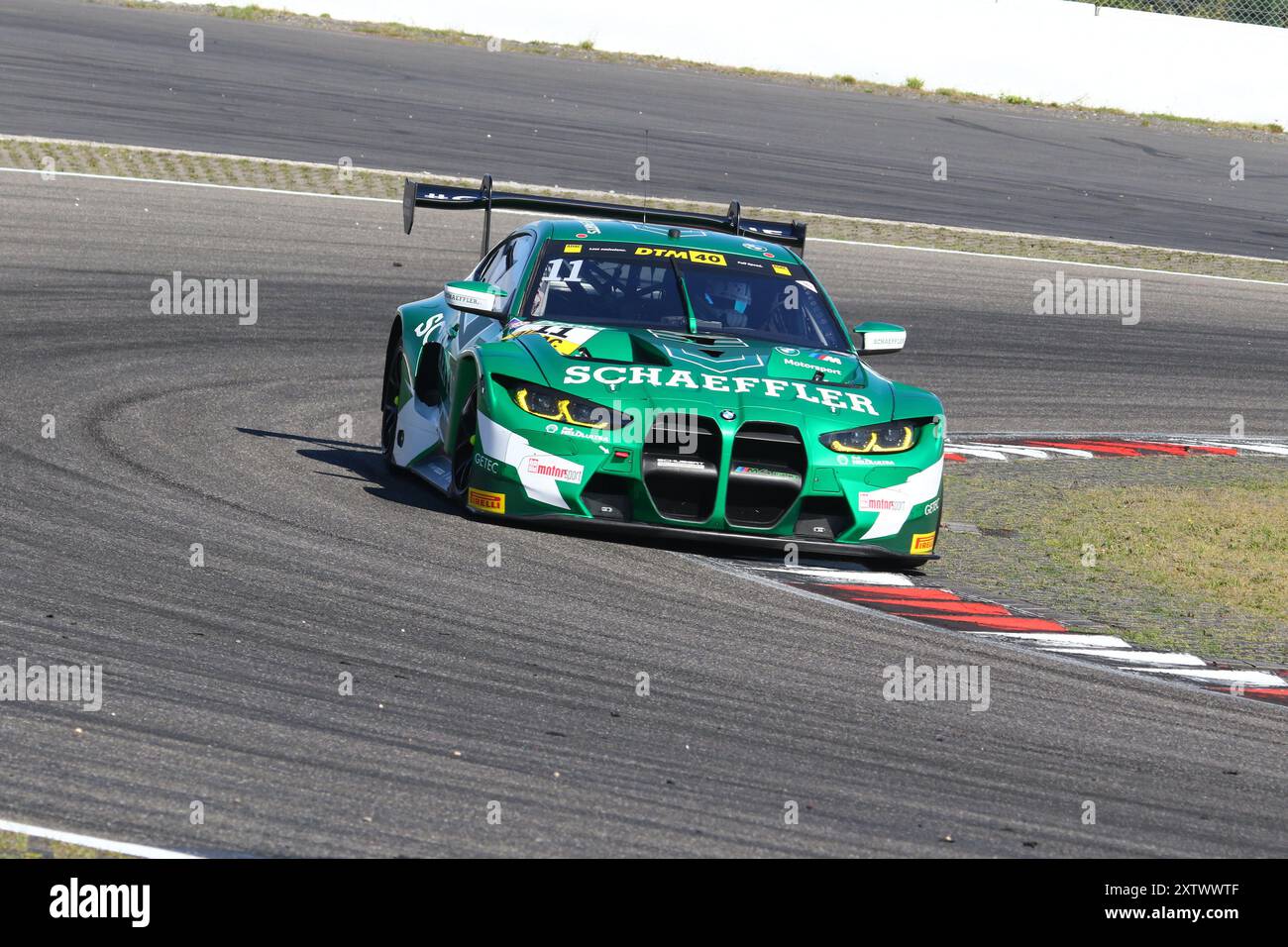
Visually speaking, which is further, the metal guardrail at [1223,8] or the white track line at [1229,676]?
the metal guardrail at [1223,8]

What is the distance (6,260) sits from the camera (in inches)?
573

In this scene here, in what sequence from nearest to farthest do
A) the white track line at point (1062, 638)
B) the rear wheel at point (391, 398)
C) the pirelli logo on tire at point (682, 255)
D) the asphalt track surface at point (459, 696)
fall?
the asphalt track surface at point (459, 696), the white track line at point (1062, 638), the pirelli logo on tire at point (682, 255), the rear wheel at point (391, 398)

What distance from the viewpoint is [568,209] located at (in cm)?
984

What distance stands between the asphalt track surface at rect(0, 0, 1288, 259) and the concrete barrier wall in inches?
40.4

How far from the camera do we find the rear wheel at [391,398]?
32.6 feet

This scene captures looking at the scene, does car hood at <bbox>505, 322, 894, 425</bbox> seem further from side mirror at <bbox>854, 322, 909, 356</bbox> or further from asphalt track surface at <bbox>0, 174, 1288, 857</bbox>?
asphalt track surface at <bbox>0, 174, 1288, 857</bbox>

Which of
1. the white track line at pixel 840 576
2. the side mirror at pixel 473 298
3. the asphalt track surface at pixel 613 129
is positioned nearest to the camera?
the white track line at pixel 840 576

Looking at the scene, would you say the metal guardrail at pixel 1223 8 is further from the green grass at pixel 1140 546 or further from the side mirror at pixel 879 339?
the side mirror at pixel 879 339

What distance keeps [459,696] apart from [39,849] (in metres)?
1.67

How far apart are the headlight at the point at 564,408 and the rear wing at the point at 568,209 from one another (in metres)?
1.66

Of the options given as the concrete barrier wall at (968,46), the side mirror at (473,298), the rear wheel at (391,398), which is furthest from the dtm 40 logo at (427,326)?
the concrete barrier wall at (968,46)

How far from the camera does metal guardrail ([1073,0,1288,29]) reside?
92.8ft
